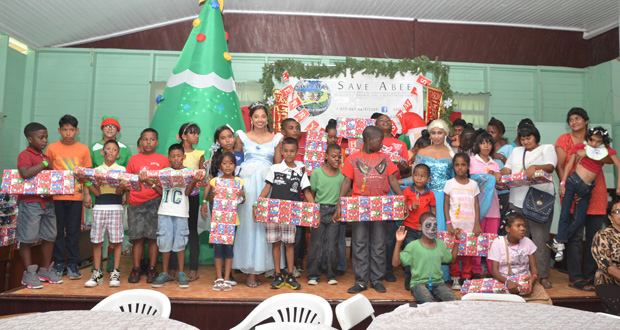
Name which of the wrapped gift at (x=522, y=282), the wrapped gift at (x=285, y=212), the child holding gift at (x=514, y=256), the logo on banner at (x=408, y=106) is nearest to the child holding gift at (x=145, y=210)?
the wrapped gift at (x=285, y=212)

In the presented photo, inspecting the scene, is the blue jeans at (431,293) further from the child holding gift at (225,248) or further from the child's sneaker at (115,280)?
the child's sneaker at (115,280)

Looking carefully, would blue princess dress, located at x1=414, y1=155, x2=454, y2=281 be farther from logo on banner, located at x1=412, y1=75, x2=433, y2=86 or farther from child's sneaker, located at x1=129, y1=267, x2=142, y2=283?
child's sneaker, located at x1=129, y1=267, x2=142, y2=283

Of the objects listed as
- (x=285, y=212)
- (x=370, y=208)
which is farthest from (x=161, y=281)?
(x=370, y=208)

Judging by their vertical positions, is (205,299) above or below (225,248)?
below

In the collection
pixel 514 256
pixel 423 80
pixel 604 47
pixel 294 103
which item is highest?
pixel 604 47

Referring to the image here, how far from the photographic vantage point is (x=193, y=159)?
4.52 meters

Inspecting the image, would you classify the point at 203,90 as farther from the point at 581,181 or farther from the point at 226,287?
the point at 581,181

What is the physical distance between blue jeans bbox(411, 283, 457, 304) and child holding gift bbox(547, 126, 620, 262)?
4.75 ft

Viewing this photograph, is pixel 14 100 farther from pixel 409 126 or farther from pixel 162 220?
→ pixel 409 126

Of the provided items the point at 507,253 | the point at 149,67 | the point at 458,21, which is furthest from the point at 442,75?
the point at 149,67

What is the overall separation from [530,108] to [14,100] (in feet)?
30.4

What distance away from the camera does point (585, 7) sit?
25.6 ft

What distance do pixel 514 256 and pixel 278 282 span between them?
2.13 meters

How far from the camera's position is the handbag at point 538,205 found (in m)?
4.43
